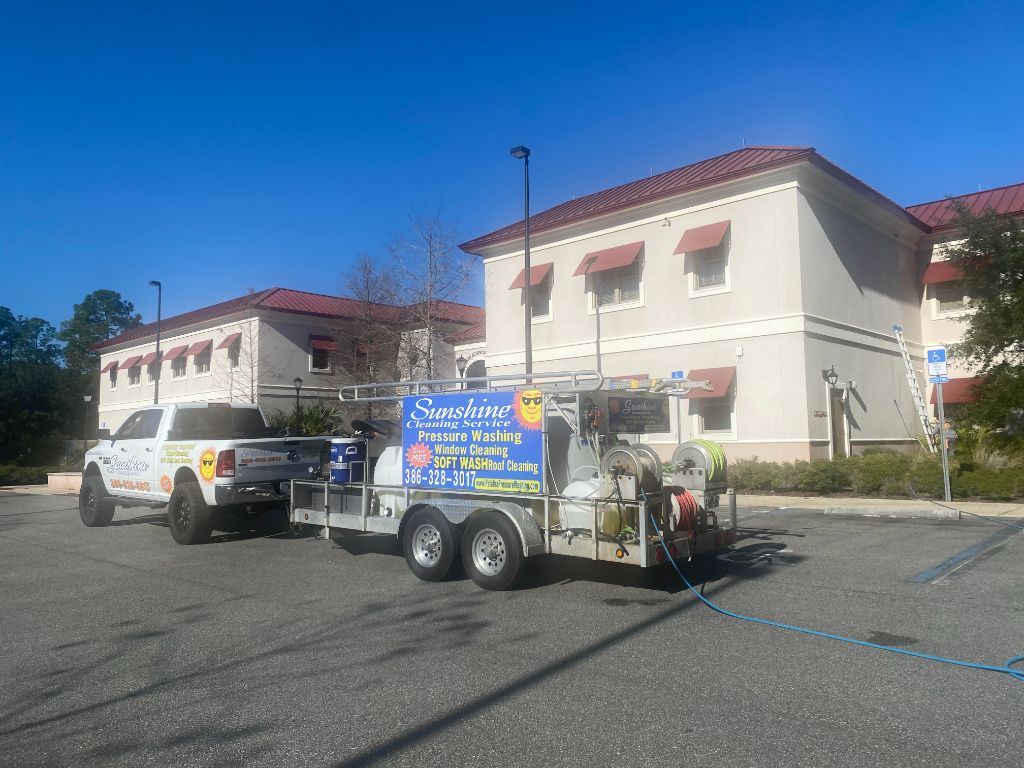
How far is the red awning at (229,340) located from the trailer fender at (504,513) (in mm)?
31133

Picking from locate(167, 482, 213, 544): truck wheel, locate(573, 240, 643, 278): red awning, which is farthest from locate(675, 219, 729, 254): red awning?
locate(167, 482, 213, 544): truck wheel

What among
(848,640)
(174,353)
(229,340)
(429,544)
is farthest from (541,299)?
(174,353)

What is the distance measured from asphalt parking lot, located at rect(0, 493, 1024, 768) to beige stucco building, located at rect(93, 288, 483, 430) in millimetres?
24671

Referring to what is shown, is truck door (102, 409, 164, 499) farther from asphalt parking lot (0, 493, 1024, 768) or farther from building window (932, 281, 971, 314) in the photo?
building window (932, 281, 971, 314)

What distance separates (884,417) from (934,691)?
67.2 ft

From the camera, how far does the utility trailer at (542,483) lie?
780 centimetres

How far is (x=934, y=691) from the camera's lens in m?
5.08

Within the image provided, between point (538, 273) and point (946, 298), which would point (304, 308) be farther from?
point (946, 298)

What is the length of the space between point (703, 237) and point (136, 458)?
14.9 meters

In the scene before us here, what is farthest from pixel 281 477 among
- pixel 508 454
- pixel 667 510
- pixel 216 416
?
pixel 667 510

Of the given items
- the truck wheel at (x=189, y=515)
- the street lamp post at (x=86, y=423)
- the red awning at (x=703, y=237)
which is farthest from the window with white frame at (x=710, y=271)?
the street lamp post at (x=86, y=423)

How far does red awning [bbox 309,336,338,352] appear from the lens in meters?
38.7

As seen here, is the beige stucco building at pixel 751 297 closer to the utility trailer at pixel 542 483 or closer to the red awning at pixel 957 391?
the red awning at pixel 957 391

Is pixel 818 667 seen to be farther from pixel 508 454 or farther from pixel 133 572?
pixel 133 572
